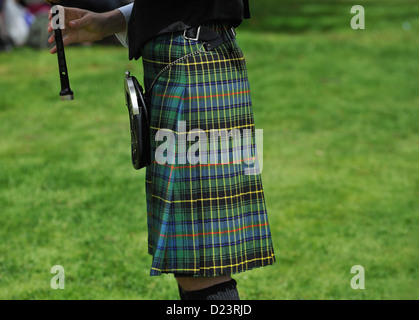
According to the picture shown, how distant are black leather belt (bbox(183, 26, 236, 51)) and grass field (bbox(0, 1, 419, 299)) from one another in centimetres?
179

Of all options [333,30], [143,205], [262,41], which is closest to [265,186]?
[143,205]

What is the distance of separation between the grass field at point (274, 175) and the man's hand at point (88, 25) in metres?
1.65

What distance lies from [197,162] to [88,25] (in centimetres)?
75

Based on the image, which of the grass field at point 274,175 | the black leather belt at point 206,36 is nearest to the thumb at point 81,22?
the black leather belt at point 206,36

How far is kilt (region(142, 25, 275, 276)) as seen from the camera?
2.07 meters

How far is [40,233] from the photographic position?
425 cm

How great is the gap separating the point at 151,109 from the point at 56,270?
6.20 ft

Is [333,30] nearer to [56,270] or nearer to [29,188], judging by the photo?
[29,188]

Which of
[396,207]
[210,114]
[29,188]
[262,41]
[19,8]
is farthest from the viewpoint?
[19,8]

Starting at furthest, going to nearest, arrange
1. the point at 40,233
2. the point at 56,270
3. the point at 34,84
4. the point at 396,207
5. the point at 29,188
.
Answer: the point at 34,84
the point at 29,188
the point at 396,207
the point at 40,233
the point at 56,270
